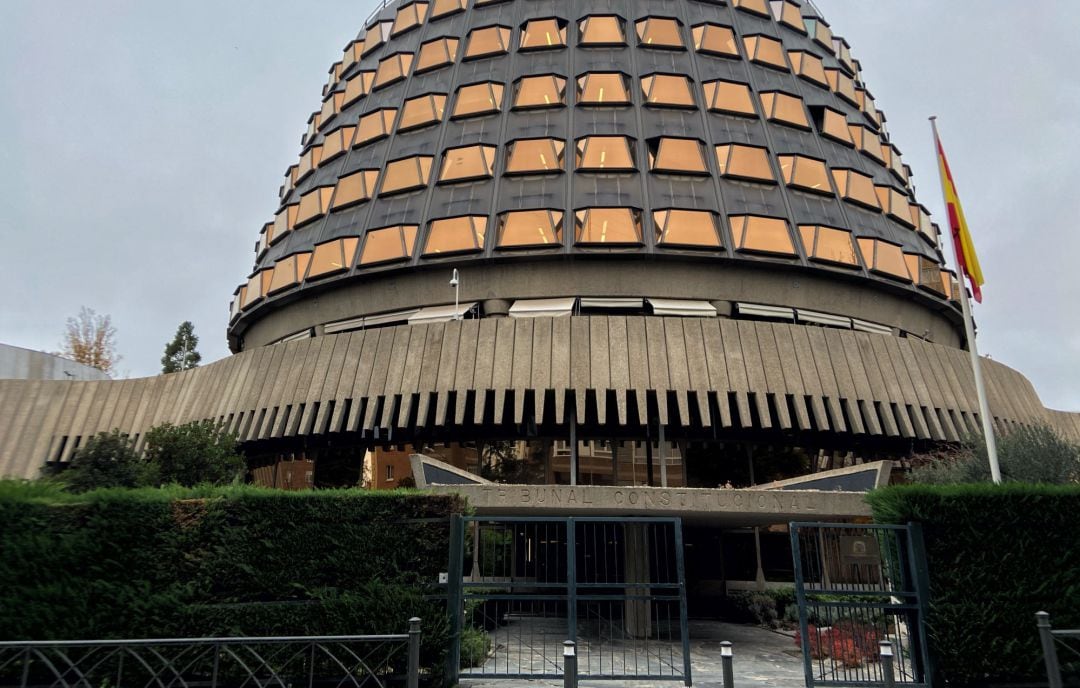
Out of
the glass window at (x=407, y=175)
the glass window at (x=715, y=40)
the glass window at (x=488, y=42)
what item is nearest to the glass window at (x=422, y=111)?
the glass window at (x=407, y=175)

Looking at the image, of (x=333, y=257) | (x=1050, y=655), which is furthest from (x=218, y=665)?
(x=333, y=257)

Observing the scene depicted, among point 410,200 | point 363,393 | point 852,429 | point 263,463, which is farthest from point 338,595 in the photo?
point 410,200

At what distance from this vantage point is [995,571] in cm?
1154

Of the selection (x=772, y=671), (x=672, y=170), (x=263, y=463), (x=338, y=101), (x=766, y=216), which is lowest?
(x=772, y=671)

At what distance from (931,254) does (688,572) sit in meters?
23.0

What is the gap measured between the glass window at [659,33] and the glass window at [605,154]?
26.2 ft

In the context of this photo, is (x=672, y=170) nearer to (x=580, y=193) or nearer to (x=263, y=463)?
(x=580, y=193)

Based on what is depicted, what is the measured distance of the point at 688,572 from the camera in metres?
26.6

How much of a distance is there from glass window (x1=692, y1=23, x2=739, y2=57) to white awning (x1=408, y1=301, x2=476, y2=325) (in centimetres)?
1877

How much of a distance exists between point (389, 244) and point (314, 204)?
7.80m

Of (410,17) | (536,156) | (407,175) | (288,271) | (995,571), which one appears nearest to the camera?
(995,571)

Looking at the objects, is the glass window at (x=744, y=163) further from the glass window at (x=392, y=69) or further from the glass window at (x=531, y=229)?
the glass window at (x=392, y=69)

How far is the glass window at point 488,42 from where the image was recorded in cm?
3894

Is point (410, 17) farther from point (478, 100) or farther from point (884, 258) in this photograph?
point (884, 258)
